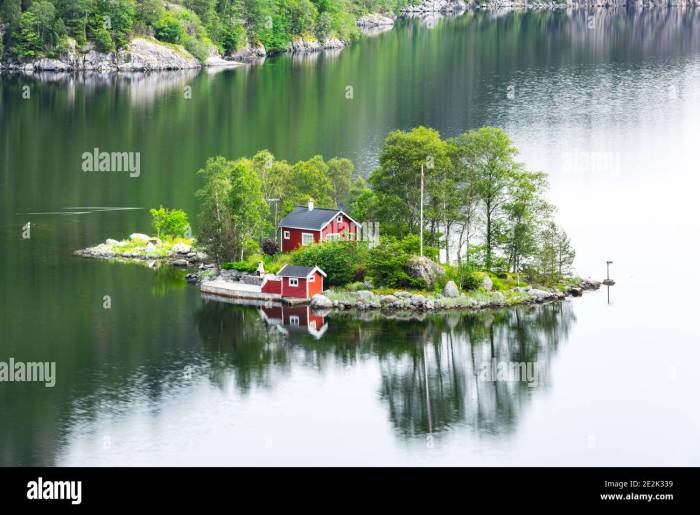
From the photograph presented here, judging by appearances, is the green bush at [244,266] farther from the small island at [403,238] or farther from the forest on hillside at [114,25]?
the forest on hillside at [114,25]

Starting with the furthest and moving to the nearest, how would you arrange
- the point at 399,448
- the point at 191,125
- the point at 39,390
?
the point at 191,125
the point at 39,390
the point at 399,448

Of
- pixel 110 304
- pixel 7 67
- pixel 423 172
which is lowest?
pixel 110 304

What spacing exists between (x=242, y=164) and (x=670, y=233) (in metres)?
28.7

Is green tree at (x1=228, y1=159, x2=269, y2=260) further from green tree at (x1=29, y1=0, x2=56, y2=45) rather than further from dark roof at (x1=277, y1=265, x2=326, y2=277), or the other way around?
green tree at (x1=29, y1=0, x2=56, y2=45)

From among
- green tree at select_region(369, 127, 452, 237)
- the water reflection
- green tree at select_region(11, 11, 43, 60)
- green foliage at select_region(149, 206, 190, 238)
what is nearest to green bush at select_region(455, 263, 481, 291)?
the water reflection

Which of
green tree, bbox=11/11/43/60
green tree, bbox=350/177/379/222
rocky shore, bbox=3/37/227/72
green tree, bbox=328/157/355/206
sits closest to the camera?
green tree, bbox=350/177/379/222

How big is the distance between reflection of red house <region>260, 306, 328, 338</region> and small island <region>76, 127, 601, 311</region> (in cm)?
99

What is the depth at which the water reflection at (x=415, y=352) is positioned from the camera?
2414 inches

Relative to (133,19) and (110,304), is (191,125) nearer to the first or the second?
(133,19)

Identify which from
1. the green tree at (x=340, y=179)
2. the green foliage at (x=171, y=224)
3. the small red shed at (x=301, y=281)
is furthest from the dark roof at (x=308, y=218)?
the green foliage at (x=171, y=224)

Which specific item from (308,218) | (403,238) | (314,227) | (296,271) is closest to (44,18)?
(308,218)

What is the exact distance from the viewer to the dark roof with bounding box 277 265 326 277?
7588 cm
